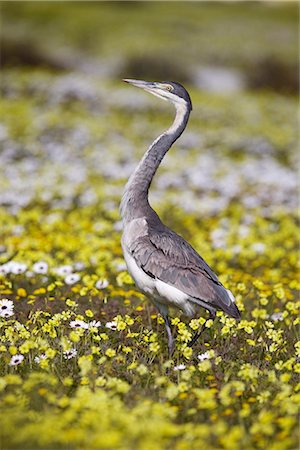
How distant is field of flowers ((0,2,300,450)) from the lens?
4.11 metres

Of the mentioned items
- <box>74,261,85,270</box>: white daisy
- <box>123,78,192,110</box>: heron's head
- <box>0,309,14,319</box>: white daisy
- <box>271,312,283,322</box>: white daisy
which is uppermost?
<box>123,78,192,110</box>: heron's head

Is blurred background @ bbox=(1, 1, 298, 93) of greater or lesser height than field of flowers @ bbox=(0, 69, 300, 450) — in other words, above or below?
above

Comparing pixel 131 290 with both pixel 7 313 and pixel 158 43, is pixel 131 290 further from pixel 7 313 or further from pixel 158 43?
pixel 158 43

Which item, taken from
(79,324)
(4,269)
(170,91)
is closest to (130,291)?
(4,269)

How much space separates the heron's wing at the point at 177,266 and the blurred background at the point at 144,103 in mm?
5635

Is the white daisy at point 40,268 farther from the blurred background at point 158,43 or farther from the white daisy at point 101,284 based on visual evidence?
the blurred background at point 158,43

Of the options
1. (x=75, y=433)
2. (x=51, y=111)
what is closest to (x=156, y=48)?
(x=51, y=111)

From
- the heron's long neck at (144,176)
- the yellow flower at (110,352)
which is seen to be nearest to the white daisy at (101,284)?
the heron's long neck at (144,176)

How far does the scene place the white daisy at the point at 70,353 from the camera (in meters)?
5.11

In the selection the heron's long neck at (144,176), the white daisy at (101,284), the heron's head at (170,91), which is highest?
the heron's head at (170,91)

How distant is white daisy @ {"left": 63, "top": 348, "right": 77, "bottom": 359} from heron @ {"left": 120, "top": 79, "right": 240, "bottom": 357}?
2.68ft

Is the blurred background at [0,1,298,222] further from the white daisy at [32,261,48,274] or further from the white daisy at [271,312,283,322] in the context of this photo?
the white daisy at [271,312,283,322]

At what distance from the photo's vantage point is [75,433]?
3.74 m

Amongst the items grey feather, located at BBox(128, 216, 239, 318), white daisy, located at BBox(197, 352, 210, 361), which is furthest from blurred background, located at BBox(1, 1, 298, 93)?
white daisy, located at BBox(197, 352, 210, 361)
